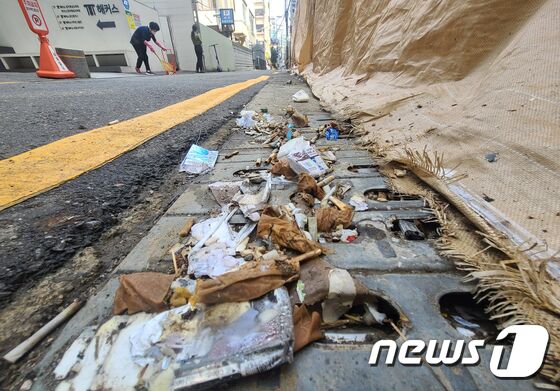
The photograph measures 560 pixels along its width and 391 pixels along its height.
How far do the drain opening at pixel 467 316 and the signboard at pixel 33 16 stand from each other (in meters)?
8.60

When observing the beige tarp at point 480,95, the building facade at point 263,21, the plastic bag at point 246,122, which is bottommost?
the plastic bag at point 246,122

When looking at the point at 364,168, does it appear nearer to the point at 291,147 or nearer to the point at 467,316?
the point at 291,147

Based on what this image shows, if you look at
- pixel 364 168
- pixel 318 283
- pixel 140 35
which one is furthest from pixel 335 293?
pixel 140 35

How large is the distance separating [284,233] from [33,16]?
27.9 ft

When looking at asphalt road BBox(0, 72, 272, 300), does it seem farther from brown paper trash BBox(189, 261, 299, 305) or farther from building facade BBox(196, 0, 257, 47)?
building facade BBox(196, 0, 257, 47)

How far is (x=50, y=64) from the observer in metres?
6.35

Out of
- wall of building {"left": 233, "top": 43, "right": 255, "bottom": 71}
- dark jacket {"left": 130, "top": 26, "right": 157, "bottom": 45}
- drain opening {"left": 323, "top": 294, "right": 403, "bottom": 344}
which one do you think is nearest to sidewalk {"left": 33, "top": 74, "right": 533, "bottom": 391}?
drain opening {"left": 323, "top": 294, "right": 403, "bottom": 344}

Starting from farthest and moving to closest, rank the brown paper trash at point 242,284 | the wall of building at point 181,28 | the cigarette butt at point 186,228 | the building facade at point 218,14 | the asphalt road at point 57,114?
the building facade at point 218,14, the wall of building at point 181,28, the asphalt road at point 57,114, the cigarette butt at point 186,228, the brown paper trash at point 242,284

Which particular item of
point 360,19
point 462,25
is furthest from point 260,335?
point 360,19

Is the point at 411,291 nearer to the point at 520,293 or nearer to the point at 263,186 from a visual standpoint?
the point at 520,293

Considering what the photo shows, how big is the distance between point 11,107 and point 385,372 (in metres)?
3.55

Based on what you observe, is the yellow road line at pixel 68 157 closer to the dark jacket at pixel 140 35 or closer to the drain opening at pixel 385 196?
the drain opening at pixel 385 196

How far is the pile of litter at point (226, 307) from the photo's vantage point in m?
0.48

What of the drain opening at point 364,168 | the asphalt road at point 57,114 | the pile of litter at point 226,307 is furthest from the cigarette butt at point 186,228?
the asphalt road at point 57,114
